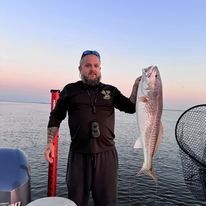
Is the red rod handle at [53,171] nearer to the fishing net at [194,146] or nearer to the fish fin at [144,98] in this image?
the fishing net at [194,146]

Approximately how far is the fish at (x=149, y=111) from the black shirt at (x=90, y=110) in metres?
0.65

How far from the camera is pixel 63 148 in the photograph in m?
21.3

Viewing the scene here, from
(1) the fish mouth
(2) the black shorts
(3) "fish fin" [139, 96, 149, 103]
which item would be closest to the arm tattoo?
(2) the black shorts

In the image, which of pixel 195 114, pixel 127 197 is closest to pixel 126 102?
pixel 195 114

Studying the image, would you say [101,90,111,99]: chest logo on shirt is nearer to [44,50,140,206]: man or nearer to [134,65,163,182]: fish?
[44,50,140,206]: man

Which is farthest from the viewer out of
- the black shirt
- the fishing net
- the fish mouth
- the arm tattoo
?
the fishing net

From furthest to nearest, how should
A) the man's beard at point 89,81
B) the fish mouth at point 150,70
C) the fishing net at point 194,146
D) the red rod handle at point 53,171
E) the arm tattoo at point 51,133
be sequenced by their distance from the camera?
the red rod handle at point 53,171 < the fishing net at point 194,146 < the arm tattoo at point 51,133 < the man's beard at point 89,81 < the fish mouth at point 150,70

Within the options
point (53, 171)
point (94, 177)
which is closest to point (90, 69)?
point (94, 177)

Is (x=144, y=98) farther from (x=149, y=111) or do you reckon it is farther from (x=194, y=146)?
(x=194, y=146)

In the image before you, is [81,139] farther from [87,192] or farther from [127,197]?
[127,197]

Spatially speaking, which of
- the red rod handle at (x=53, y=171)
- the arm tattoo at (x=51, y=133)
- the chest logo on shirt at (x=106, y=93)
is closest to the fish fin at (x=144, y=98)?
the chest logo on shirt at (x=106, y=93)

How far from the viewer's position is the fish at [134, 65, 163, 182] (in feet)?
11.5

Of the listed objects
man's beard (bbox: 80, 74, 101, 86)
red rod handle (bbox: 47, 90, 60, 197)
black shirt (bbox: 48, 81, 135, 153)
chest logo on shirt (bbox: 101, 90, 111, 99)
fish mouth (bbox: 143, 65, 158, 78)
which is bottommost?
red rod handle (bbox: 47, 90, 60, 197)

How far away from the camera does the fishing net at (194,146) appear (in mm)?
5199
